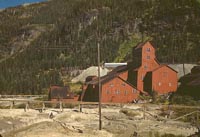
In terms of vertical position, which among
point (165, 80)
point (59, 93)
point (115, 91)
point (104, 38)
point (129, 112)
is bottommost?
point (129, 112)

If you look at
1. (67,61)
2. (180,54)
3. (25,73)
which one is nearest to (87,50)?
(67,61)

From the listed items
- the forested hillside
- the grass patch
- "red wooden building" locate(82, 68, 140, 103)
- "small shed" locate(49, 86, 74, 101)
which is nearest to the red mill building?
"red wooden building" locate(82, 68, 140, 103)

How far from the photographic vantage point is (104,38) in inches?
5359

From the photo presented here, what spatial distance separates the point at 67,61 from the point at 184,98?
3270 inches

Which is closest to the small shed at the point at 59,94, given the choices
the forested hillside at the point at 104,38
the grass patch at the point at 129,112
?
the grass patch at the point at 129,112

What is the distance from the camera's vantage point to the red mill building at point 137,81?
2188 inches

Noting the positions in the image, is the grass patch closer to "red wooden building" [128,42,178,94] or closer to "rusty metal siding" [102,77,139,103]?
"rusty metal siding" [102,77,139,103]

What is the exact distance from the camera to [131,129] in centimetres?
3344

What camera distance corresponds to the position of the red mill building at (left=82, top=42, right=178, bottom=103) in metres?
55.6

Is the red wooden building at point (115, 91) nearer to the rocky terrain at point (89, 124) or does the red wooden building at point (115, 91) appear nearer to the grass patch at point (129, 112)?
the rocky terrain at point (89, 124)

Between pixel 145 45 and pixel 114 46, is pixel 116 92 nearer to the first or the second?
pixel 145 45

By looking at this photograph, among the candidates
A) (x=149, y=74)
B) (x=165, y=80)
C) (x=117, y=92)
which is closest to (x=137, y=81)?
(x=149, y=74)

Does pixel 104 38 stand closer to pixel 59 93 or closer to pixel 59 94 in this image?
pixel 59 93

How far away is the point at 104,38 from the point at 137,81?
243 ft
